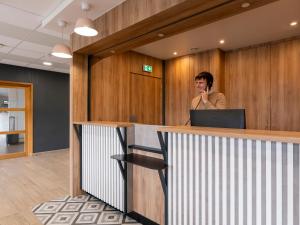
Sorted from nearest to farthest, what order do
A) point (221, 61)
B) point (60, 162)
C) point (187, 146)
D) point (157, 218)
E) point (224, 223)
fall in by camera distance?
point (224, 223) < point (187, 146) < point (157, 218) < point (221, 61) < point (60, 162)

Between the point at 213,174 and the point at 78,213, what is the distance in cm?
199

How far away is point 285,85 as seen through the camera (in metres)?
3.77

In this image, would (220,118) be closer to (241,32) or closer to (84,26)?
(84,26)

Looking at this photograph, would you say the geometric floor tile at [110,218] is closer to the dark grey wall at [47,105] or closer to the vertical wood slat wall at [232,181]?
the vertical wood slat wall at [232,181]

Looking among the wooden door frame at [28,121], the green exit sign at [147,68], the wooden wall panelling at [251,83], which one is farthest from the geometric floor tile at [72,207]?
the wooden door frame at [28,121]

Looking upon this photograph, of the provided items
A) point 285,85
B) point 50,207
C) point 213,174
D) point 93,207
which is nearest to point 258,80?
point 285,85

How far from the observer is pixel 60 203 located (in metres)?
3.02

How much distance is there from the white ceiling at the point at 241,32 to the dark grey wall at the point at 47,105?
3428 mm

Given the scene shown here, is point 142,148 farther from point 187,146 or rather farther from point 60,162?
point 60,162

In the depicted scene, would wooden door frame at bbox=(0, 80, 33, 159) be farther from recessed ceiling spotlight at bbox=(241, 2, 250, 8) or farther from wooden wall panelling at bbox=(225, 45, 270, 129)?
recessed ceiling spotlight at bbox=(241, 2, 250, 8)

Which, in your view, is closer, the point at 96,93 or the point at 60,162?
the point at 96,93

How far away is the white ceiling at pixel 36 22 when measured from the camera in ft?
8.25

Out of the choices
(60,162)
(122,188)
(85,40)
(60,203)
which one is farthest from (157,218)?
(60,162)

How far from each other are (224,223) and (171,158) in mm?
705
